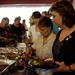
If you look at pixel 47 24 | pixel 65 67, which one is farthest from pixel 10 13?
pixel 65 67

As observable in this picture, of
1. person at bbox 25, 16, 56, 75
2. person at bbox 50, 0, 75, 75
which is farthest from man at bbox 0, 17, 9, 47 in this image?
person at bbox 50, 0, 75, 75

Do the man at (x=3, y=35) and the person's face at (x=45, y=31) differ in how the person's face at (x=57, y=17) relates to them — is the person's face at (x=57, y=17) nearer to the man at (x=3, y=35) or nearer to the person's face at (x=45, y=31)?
the person's face at (x=45, y=31)

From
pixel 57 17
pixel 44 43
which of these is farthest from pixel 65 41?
pixel 44 43

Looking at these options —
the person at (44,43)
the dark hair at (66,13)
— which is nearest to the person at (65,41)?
the dark hair at (66,13)

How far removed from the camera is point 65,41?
4.18 ft

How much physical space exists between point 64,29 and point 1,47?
Answer: 1436 mm

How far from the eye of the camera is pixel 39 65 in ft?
A: 5.05

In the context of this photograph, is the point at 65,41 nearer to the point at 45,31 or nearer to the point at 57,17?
the point at 57,17

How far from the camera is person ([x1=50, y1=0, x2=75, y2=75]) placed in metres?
1.24

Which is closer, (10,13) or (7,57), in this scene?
(7,57)

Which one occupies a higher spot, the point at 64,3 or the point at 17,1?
the point at 17,1

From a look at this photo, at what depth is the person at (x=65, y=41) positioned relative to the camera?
4.07 ft

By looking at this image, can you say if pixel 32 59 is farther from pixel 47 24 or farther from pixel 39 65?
pixel 47 24

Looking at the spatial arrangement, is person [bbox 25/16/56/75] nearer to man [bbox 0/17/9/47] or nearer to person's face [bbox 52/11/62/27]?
person's face [bbox 52/11/62/27]
